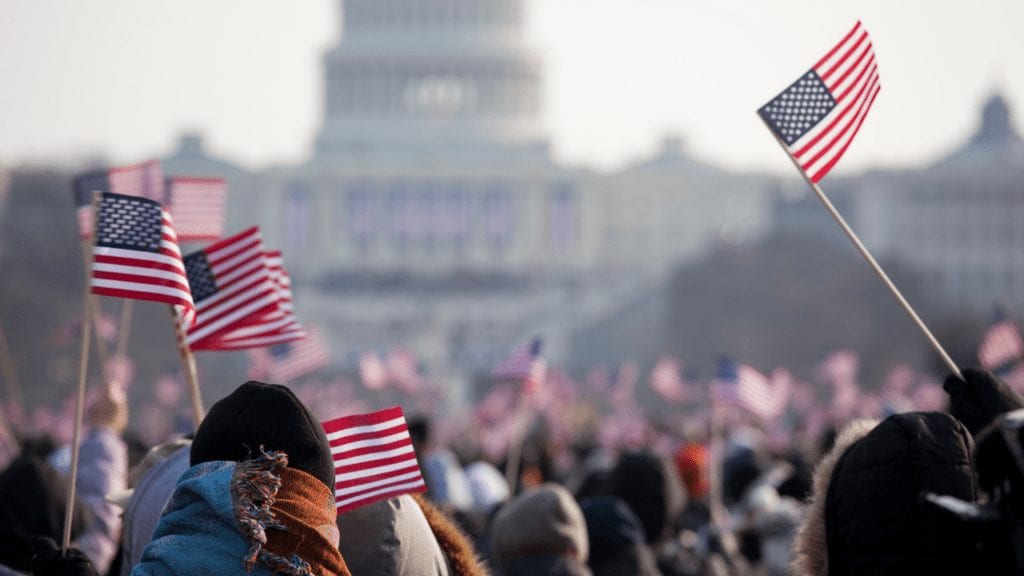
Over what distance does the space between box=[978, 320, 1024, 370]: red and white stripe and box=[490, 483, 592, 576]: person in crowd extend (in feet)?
40.2

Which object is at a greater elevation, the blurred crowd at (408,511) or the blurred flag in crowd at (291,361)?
the blurred crowd at (408,511)

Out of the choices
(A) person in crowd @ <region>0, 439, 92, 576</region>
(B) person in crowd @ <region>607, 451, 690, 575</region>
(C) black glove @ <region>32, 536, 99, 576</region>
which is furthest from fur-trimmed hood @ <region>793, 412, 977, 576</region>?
(B) person in crowd @ <region>607, 451, 690, 575</region>

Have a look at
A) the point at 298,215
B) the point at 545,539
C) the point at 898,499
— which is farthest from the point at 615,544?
the point at 298,215

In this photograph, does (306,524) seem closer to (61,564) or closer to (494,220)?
(61,564)

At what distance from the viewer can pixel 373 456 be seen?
26.6ft

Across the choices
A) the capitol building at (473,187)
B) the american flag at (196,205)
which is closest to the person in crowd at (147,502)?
the american flag at (196,205)

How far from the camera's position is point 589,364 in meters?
104

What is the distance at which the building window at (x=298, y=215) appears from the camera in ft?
472

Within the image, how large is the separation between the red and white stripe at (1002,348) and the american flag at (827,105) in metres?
12.0

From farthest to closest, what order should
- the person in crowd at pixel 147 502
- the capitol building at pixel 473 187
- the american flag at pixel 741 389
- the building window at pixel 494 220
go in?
the building window at pixel 494 220 → the capitol building at pixel 473 187 → the american flag at pixel 741 389 → the person in crowd at pixel 147 502

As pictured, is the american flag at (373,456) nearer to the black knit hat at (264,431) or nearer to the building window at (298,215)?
the black knit hat at (264,431)

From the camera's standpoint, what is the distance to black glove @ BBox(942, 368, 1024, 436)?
23.1ft

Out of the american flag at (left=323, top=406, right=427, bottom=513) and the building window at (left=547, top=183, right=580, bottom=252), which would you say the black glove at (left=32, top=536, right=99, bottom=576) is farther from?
the building window at (left=547, top=183, right=580, bottom=252)

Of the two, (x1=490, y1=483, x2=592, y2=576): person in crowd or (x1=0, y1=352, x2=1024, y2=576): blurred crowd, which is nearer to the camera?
(x1=0, y1=352, x2=1024, y2=576): blurred crowd
